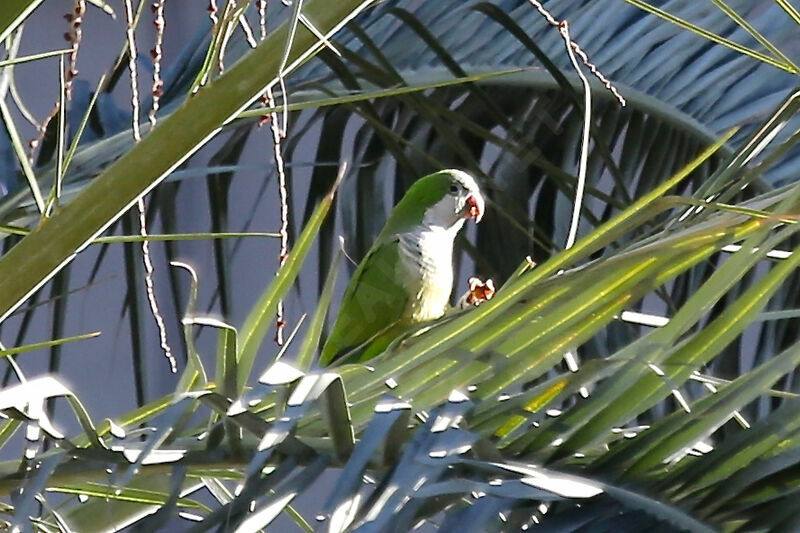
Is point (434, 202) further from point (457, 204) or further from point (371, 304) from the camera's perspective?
point (371, 304)

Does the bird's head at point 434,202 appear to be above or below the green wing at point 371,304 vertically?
above

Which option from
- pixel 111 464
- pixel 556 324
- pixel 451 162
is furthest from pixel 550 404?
pixel 451 162

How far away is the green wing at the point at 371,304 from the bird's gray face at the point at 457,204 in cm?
8

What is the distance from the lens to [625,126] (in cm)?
131

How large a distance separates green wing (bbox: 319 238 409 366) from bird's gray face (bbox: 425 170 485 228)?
83mm

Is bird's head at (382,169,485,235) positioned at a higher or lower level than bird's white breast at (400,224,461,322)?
higher

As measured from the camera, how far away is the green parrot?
1.39m

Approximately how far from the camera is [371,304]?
1404 mm

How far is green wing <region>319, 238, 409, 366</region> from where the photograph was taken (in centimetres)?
139

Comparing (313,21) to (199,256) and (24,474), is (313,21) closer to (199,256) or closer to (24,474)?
(24,474)

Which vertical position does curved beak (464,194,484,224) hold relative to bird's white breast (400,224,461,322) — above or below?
above

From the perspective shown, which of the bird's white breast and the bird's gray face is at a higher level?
the bird's gray face

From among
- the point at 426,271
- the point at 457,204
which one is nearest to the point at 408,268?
the point at 426,271

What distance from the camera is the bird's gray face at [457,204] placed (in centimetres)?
147
